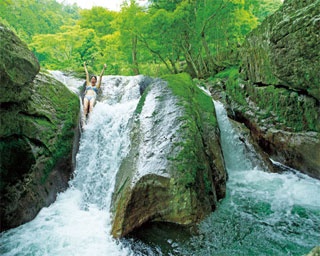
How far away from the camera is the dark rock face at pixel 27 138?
463 cm

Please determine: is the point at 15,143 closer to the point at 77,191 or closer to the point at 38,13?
the point at 77,191

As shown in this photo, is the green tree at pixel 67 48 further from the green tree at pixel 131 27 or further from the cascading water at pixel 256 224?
the cascading water at pixel 256 224

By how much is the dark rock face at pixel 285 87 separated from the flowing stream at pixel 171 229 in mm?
986

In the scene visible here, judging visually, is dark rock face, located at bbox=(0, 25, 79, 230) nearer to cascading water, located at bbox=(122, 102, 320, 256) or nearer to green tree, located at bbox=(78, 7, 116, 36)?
cascading water, located at bbox=(122, 102, 320, 256)

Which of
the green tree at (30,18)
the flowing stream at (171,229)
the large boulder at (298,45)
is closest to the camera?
the flowing stream at (171,229)

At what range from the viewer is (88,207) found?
576cm

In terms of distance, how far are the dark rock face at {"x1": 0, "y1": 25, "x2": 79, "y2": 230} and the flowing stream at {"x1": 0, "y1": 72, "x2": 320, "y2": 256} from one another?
38 cm

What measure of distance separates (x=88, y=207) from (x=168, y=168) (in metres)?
2.24

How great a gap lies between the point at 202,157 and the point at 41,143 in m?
3.75

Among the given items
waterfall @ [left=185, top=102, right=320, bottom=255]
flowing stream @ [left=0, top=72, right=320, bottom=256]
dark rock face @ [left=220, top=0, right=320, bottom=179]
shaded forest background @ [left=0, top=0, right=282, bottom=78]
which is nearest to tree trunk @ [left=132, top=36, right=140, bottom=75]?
shaded forest background @ [left=0, top=0, right=282, bottom=78]

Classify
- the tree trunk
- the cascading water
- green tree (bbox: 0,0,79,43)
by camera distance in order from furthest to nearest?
green tree (bbox: 0,0,79,43) < the tree trunk < the cascading water

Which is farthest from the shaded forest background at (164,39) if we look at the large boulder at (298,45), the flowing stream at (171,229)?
the flowing stream at (171,229)

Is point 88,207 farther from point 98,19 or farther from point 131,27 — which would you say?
point 98,19

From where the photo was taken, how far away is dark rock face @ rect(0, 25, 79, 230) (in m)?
4.63
